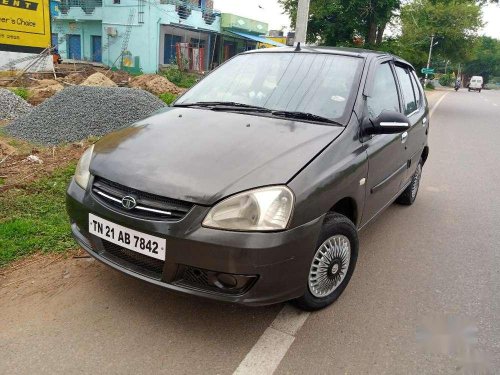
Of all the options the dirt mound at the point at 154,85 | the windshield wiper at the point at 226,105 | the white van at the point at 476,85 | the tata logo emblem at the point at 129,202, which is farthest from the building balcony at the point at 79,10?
the white van at the point at 476,85

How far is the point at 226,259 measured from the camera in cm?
228

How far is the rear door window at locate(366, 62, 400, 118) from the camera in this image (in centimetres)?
343

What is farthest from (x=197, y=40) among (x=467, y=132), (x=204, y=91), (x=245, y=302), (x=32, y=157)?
(x=245, y=302)

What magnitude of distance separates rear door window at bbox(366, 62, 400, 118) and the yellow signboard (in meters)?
14.4

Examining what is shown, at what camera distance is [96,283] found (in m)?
3.12

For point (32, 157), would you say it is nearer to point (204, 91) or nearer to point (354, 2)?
point (204, 91)

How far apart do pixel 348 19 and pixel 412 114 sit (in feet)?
52.4

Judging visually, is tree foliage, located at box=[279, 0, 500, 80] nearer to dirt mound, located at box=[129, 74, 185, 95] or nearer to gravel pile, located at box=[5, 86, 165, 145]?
dirt mound, located at box=[129, 74, 185, 95]

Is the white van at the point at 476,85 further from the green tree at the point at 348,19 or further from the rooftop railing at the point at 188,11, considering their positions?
the green tree at the point at 348,19

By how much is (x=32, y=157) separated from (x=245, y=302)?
456 cm

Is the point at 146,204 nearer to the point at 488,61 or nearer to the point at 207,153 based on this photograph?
the point at 207,153

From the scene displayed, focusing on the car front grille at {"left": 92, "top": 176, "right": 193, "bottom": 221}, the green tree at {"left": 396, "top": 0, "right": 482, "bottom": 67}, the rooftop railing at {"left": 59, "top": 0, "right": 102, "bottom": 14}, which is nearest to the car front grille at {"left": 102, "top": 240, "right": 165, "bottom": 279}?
the car front grille at {"left": 92, "top": 176, "right": 193, "bottom": 221}

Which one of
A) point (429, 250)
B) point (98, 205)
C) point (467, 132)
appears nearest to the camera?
point (98, 205)

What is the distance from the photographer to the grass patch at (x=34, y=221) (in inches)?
138
